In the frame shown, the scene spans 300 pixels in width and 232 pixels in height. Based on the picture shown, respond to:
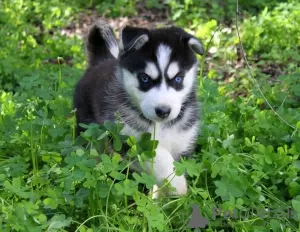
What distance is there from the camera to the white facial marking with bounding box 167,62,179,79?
189 inches

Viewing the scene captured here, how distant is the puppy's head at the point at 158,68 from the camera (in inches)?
186

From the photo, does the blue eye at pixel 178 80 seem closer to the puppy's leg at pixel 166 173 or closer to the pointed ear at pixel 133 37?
the pointed ear at pixel 133 37

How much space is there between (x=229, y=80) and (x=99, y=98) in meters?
2.88

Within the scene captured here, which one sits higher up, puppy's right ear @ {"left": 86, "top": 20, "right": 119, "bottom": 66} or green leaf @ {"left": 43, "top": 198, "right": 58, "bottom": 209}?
puppy's right ear @ {"left": 86, "top": 20, "right": 119, "bottom": 66}

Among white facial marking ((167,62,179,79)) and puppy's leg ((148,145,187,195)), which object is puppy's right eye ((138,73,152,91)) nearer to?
white facial marking ((167,62,179,79))

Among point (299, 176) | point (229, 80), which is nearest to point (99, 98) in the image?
point (299, 176)

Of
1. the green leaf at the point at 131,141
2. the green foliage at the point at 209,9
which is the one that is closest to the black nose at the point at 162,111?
the green leaf at the point at 131,141

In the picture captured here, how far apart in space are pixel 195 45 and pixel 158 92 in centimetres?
51

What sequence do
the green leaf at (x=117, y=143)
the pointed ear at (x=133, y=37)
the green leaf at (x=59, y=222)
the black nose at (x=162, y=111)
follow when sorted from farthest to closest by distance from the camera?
the pointed ear at (x=133, y=37), the black nose at (x=162, y=111), the green leaf at (x=117, y=143), the green leaf at (x=59, y=222)

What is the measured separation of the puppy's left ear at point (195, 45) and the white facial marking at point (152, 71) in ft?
1.13

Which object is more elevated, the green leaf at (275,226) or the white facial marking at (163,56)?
the white facial marking at (163,56)

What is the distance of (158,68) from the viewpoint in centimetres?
480

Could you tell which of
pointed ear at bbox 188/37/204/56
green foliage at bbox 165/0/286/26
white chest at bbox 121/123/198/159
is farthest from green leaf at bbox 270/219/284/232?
green foliage at bbox 165/0/286/26

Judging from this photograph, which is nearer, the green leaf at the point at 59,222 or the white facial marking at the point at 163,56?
the green leaf at the point at 59,222
